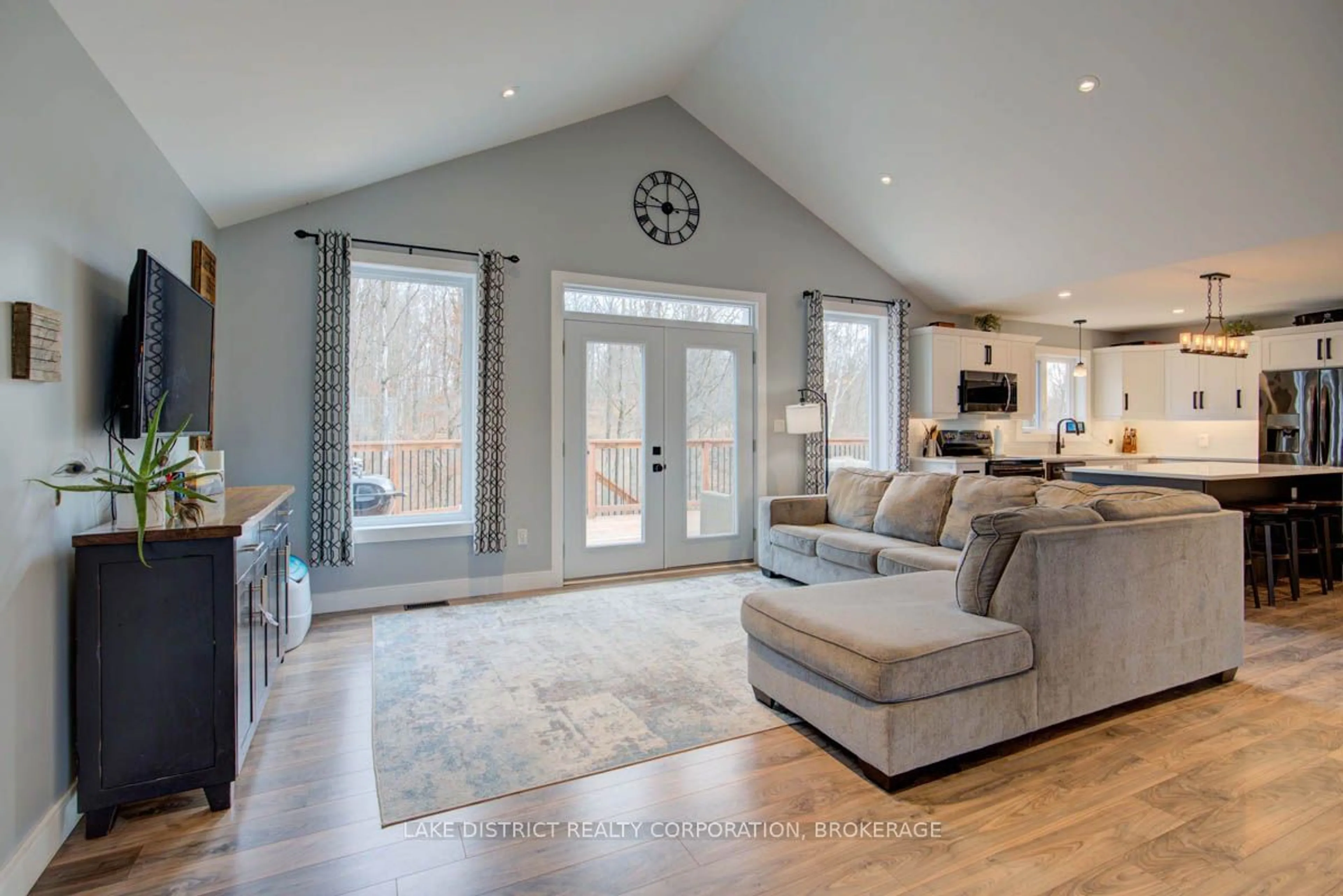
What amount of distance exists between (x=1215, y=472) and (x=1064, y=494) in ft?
8.03

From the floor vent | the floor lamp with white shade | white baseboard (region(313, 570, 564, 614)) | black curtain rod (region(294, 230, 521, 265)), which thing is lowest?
the floor vent

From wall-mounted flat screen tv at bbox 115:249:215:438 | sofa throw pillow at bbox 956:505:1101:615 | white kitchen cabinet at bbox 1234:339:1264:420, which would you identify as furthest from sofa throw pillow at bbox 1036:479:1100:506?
white kitchen cabinet at bbox 1234:339:1264:420

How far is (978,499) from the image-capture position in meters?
4.11

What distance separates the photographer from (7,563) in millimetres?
1719

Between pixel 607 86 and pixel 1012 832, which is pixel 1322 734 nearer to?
pixel 1012 832

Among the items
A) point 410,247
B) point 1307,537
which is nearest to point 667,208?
point 410,247

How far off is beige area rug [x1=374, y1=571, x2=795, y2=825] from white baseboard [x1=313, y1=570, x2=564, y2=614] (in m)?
0.24

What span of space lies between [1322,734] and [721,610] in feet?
9.41

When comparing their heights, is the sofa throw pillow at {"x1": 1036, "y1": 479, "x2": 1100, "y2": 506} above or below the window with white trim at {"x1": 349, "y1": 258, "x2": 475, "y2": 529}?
below

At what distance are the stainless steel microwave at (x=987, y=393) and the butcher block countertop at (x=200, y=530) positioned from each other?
20.5ft

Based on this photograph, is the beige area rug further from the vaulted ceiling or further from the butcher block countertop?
the vaulted ceiling

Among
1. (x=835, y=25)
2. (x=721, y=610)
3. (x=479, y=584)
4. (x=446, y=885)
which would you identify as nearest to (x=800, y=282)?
(x=835, y=25)

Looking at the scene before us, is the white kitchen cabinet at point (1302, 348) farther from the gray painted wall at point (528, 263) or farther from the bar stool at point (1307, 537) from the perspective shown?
the gray painted wall at point (528, 263)

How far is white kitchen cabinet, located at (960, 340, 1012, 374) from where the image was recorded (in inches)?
269
